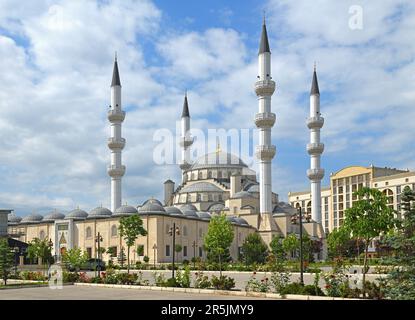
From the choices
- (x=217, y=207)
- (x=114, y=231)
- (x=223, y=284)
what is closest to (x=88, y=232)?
(x=114, y=231)

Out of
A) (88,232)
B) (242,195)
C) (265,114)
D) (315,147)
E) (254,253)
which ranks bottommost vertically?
(254,253)

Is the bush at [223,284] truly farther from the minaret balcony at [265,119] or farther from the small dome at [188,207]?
the small dome at [188,207]

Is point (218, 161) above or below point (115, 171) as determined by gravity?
above

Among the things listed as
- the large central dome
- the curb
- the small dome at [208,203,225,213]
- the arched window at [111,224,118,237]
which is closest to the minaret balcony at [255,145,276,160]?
the small dome at [208,203,225,213]

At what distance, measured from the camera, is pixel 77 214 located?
6819 centimetres

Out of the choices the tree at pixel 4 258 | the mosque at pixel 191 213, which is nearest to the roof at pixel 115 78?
the mosque at pixel 191 213

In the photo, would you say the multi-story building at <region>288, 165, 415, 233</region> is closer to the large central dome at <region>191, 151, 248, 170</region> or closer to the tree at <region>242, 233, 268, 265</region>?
the large central dome at <region>191, 151, 248, 170</region>

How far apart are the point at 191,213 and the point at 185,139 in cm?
1917

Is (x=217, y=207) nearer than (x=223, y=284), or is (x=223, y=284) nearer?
(x=223, y=284)

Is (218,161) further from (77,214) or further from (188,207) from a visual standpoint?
(77,214)

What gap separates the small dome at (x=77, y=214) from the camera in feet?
222

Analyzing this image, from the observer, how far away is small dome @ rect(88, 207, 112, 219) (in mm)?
64500

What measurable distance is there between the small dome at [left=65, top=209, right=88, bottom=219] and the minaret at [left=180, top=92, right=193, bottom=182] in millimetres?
23775
